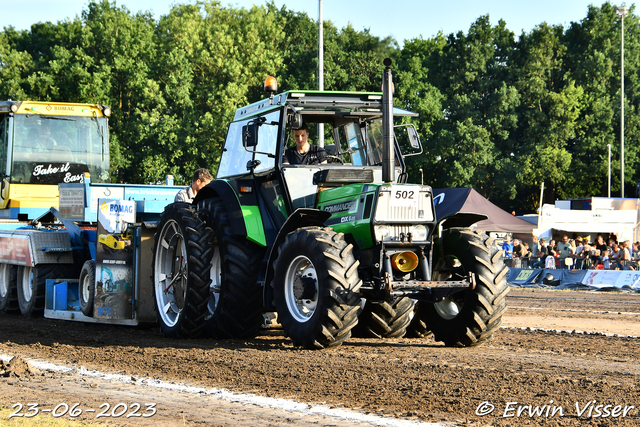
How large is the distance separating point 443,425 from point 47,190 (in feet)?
44.9

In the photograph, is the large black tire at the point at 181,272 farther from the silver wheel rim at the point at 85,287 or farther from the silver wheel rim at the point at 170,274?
the silver wheel rim at the point at 85,287

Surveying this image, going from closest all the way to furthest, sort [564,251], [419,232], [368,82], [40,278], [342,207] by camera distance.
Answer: [419,232] → [342,207] → [40,278] → [564,251] → [368,82]

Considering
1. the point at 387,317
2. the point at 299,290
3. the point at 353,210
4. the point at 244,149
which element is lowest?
the point at 387,317

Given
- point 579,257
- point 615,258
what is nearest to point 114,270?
point 615,258

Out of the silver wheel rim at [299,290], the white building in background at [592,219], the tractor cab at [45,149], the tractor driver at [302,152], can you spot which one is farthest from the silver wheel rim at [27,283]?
the white building in background at [592,219]

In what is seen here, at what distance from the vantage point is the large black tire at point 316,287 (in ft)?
24.4

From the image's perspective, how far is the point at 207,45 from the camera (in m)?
43.0

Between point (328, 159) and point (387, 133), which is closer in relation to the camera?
point (387, 133)

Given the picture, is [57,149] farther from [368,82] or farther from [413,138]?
[368,82]

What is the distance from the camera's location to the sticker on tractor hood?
8156 mm

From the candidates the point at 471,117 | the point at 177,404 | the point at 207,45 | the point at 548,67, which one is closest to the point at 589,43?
the point at 548,67

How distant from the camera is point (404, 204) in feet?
26.4

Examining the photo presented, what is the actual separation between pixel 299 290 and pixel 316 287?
0.71 ft

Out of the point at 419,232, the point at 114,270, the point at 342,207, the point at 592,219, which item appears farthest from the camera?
the point at 592,219
